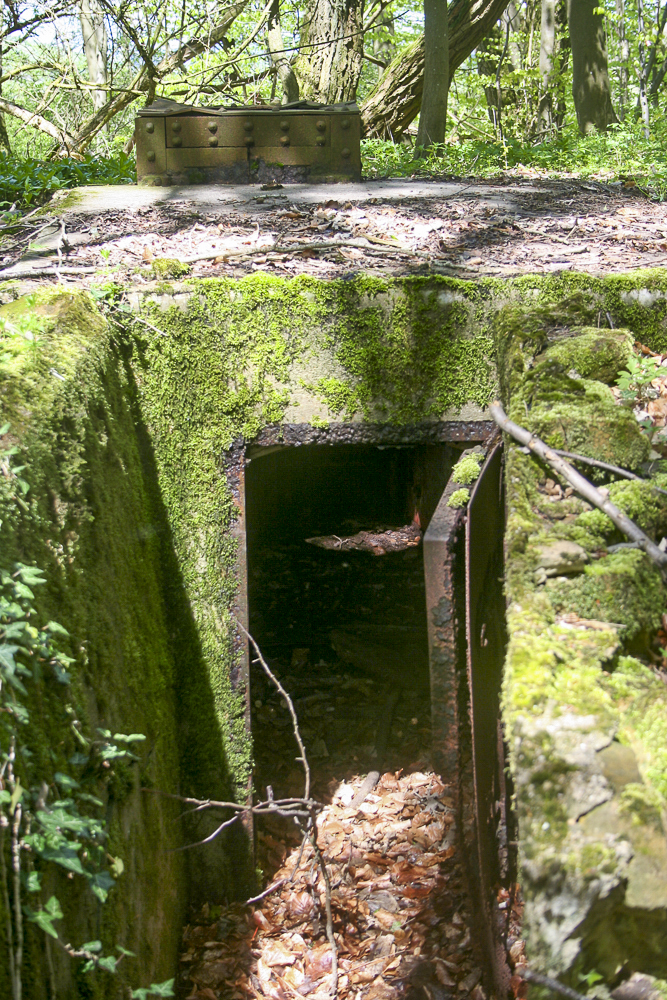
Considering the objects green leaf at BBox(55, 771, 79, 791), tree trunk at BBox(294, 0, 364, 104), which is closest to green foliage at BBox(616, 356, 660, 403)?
green leaf at BBox(55, 771, 79, 791)

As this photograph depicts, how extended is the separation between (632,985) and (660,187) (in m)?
5.83

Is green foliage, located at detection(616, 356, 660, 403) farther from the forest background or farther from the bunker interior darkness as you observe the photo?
the forest background

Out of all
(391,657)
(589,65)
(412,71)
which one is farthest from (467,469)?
(589,65)

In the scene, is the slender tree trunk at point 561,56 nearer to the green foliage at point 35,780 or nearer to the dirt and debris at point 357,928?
the dirt and debris at point 357,928

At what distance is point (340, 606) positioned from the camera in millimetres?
7109

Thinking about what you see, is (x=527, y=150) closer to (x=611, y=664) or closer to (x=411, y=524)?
(x=411, y=524)

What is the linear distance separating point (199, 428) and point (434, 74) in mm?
6524

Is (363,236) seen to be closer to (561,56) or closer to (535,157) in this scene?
(535,157)

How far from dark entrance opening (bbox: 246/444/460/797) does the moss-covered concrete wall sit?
43 cm

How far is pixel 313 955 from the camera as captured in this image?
363cm

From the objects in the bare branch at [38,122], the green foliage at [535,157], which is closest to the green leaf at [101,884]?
the green foliage at [535,157]

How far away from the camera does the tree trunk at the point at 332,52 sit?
827cm

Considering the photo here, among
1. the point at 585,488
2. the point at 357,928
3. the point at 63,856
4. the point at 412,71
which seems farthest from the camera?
the point at 412,71

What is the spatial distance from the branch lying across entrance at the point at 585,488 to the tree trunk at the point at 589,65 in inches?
341
